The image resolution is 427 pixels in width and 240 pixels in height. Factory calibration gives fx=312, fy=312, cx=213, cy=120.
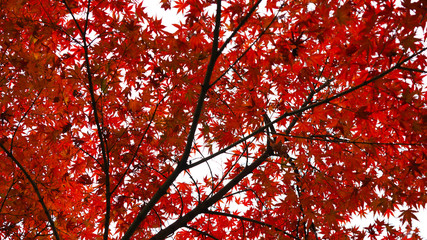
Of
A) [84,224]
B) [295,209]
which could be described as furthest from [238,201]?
[84,224]

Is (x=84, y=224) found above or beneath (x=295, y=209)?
above

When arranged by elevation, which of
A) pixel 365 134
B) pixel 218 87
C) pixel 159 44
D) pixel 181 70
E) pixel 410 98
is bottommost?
pixel 410 98

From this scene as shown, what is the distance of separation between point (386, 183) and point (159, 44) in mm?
2364

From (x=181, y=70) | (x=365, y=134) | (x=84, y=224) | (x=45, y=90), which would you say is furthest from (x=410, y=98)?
(x=84, y=224)

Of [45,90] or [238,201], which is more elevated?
[45,90]

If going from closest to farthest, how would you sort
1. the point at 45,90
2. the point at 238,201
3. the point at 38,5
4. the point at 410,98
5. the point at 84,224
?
the point at 410,98, the point at 38,5, the point at 45,90, the point at 84,224, the point at 238,201

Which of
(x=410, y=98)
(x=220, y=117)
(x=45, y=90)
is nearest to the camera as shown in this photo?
(x=410, y=98)

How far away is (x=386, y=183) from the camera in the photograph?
272 cm

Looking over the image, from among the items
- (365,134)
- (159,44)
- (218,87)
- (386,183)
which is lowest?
(386,183)

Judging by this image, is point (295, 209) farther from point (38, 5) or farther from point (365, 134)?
point (38, 5)

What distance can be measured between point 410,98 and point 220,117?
197cm

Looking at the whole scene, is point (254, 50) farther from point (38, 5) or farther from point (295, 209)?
point (38, 5)

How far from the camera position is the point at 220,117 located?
3.70 metres

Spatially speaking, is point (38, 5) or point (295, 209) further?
point (295, 209)
